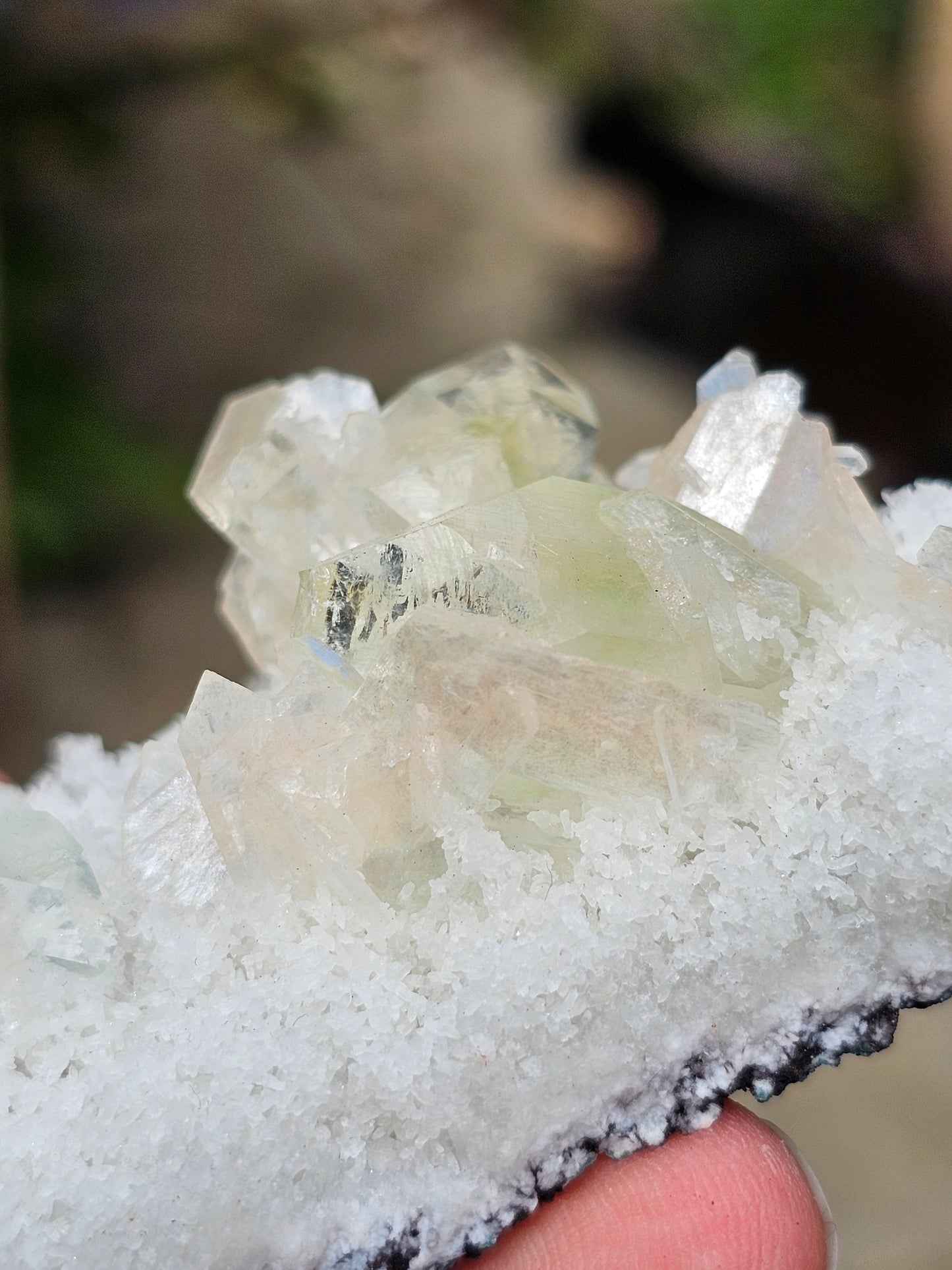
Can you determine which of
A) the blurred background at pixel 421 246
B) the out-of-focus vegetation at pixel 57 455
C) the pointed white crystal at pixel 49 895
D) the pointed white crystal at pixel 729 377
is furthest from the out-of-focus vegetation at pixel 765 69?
the pointed white crystal at pixel 49 895

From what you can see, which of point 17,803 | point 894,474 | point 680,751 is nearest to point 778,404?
point 680,751

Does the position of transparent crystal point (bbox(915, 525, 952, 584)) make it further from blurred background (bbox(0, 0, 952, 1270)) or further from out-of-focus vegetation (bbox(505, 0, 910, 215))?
out-of-focus vegetation (bbox(505, 0, 910, 215))

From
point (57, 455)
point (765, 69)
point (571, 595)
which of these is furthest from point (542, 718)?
point (765, 69)

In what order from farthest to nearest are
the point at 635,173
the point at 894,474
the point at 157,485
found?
1. the point at 635,173
2. the point at 157,485
3. the point at 894,474

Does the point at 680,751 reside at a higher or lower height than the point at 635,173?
lower

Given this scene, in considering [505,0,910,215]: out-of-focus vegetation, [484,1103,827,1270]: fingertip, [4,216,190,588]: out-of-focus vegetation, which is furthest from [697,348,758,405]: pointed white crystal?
[505,0,910,215]: out-of-focus vegetation

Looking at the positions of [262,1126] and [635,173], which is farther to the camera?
[635,173]

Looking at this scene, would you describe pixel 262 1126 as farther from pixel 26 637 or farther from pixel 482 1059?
pixel 26 637
